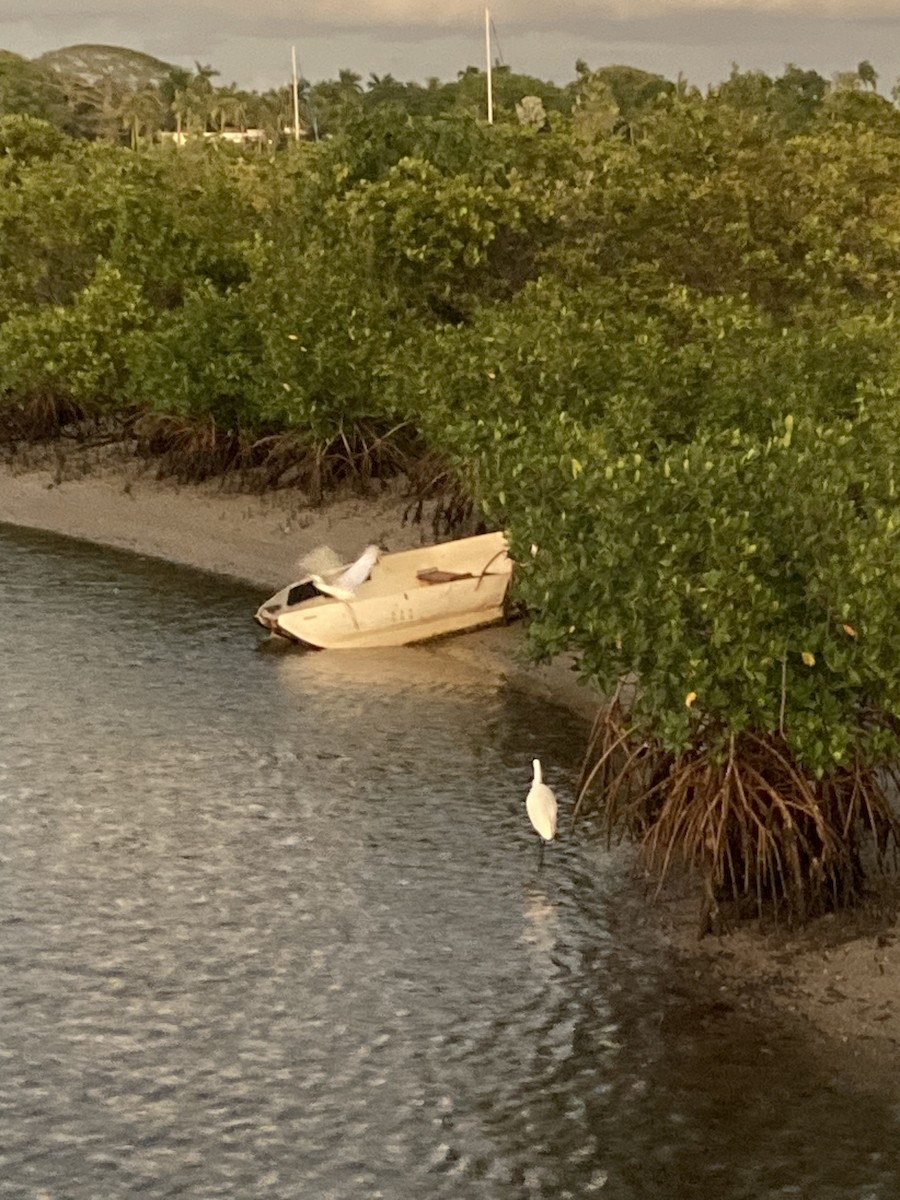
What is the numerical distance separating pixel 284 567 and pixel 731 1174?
21088mm

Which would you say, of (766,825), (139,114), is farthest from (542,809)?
(139,114)

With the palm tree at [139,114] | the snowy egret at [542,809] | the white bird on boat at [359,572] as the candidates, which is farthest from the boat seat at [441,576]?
the palm tree at [139,114]

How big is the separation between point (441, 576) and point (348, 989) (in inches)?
468

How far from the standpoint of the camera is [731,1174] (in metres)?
13.0

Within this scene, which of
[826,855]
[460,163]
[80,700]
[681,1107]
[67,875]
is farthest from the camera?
[460,163]

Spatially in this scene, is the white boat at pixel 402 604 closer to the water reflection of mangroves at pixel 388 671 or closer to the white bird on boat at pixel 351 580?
the white bird on boat at pixel 351 580

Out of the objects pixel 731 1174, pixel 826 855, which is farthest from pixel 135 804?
pixel 731 1174

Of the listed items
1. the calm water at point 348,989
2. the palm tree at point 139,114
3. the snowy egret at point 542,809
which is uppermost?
the palm tree at point 139,114

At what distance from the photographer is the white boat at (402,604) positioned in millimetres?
27172

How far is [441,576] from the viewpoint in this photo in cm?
2727

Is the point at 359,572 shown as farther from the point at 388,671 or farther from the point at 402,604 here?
the point at 388,671

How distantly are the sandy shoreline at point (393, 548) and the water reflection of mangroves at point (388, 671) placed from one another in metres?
0.25

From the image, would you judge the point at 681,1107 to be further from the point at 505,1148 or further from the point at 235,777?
the point at 235,777

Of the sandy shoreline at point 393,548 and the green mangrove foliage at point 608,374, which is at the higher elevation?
the green mangrove foliage at point 608,374
